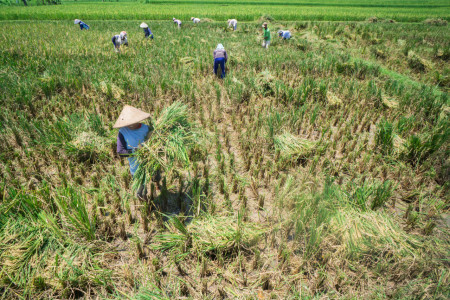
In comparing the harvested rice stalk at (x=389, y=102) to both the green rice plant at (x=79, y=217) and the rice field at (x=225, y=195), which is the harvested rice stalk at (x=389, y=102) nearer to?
the rice field at (x=225, y=195)

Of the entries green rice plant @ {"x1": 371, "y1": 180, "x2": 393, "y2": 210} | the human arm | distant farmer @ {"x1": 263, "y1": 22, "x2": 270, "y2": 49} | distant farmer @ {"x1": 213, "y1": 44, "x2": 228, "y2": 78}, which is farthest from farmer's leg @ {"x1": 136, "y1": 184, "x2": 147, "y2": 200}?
distant farmer @ {"x1": 263, "y1": 22, "x2": 270, "y2": 49}

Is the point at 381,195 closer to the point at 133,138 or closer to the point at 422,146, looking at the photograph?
the point at 422,146

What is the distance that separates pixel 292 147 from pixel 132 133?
7.60ft

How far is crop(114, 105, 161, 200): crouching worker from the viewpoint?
252 centimetres

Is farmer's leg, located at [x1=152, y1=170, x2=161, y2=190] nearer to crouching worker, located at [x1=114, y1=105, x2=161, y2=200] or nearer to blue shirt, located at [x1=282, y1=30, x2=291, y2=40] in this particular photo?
crouching worker, located at [x1=114, y1=105, x2=161, y2=200]

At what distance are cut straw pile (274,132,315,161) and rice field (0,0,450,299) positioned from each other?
2cm

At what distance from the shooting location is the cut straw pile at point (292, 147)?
3391 mm

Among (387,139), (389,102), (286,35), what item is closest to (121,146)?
(387,139)

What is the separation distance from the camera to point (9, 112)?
13.5ft

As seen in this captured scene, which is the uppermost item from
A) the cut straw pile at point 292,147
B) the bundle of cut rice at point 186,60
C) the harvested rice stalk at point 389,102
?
the bundle of cut rice at point 186,60

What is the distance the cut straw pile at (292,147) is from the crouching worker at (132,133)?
1984 millimetres

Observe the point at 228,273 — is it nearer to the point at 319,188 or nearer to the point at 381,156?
the point at 319,188

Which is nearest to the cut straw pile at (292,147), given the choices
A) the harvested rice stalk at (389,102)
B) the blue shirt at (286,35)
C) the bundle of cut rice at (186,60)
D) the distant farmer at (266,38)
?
the harvested rice stalk at (389,102)

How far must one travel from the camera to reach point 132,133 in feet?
8.66
